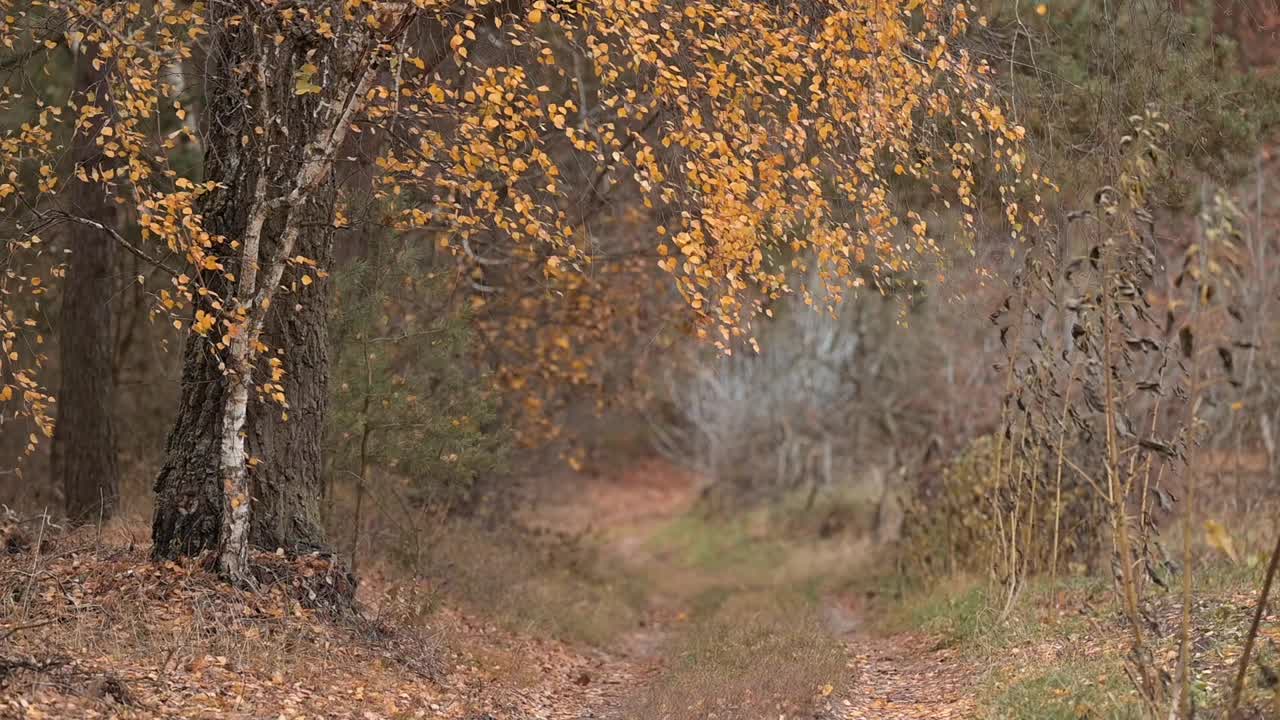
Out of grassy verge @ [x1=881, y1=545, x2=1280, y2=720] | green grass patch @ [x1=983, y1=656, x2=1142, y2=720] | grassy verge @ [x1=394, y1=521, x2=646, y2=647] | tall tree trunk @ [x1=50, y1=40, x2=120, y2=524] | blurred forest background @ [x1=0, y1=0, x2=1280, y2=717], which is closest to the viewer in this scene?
green grass patch @ [x1=983, y1=656, x2=1142, y2=720]

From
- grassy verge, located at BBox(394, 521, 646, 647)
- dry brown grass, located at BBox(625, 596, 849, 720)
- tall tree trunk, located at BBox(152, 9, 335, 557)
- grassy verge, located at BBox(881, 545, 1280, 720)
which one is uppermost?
tall tree trunk, located at BBox(152, 9, 335, 557)

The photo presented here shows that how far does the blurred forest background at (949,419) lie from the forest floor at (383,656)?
0.10m

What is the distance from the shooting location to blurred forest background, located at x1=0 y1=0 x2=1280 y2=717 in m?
6.52

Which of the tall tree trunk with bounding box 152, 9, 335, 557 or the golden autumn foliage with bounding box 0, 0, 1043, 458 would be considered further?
the tall tree trunk with bounding box 152, 9, 335, 557

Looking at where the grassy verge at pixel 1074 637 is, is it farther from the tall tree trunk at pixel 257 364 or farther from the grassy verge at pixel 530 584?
the tall tree trunk at pixel 257 364

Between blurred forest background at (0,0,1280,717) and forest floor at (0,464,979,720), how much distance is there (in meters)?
0.10

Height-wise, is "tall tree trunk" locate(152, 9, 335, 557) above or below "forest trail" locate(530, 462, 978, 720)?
above

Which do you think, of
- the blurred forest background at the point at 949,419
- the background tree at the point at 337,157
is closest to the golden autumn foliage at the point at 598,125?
the background tree at the point at 337,157

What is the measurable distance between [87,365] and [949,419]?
1023 cm

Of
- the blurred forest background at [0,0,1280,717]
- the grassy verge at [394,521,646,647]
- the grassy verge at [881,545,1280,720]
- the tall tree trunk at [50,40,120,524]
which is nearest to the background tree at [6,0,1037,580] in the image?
the blurred forest background at [0,0,1280,717]

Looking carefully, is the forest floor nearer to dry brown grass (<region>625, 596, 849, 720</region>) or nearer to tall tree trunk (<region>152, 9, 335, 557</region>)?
dry brown grass (<region>625, 596, 849, 720</region>)

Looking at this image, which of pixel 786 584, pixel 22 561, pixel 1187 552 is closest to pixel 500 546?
pixel 786 584

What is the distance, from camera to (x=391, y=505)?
1144 cm

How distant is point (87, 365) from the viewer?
10398 millimetres
